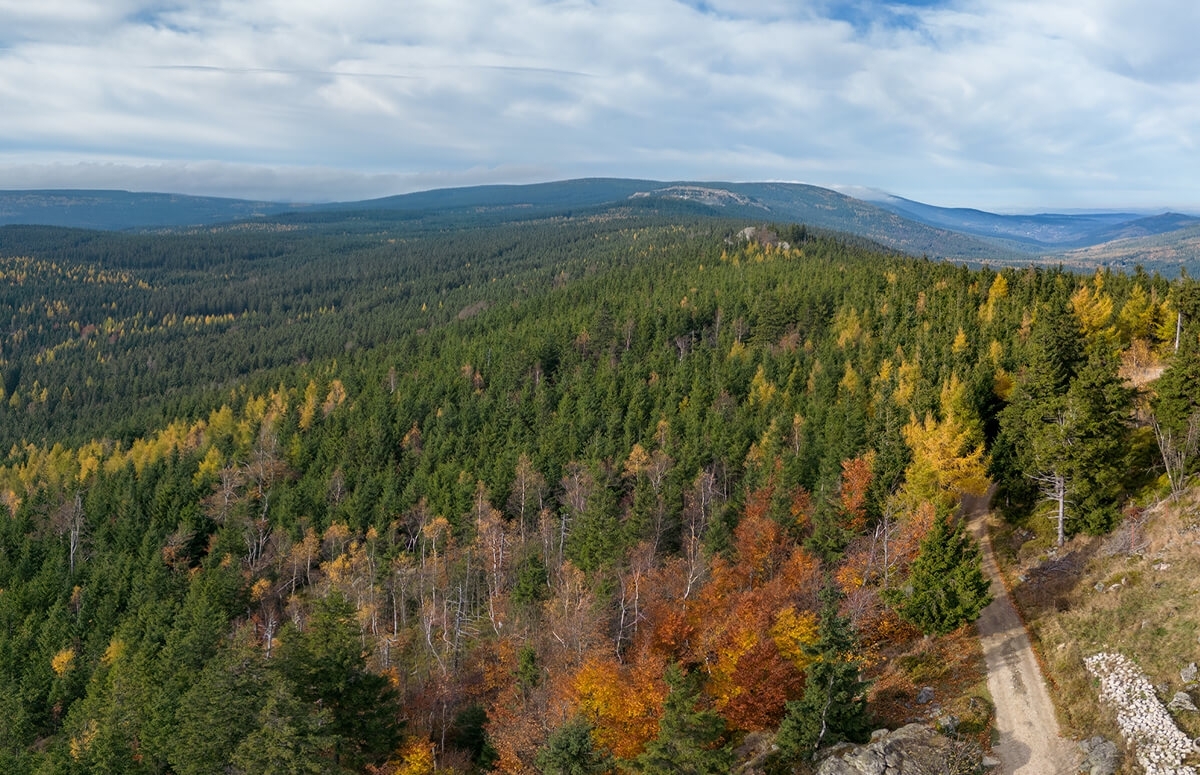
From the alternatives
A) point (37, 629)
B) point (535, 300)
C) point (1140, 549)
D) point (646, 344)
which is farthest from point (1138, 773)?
point (535, 300)

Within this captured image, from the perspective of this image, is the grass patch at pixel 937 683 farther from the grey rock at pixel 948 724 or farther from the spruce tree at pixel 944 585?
the spruce tree at pixel 944 585

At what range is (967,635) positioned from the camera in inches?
1374

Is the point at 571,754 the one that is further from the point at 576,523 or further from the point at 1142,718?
the point at 576,523

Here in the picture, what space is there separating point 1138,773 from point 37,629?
10151cm

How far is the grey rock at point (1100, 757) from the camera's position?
23672 mm

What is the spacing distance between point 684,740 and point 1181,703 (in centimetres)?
1807

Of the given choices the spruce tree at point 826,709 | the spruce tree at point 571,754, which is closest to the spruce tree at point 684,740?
the spruce tree at point 571,754

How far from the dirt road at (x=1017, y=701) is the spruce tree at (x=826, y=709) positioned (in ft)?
16.9

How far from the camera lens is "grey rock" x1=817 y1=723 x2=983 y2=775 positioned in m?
24.9

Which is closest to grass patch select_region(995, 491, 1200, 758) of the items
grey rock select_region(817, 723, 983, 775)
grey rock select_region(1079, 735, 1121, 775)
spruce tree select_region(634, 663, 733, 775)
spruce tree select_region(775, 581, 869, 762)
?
grey rock select_region(1079, 735, 1121, 775)

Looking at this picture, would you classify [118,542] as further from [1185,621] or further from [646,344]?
[1185,621]

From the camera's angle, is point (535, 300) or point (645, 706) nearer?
point (645, 706)

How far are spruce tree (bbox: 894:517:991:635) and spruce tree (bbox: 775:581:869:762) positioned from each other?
7700mm

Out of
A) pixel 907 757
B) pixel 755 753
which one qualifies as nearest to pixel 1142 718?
pixel 907 757
